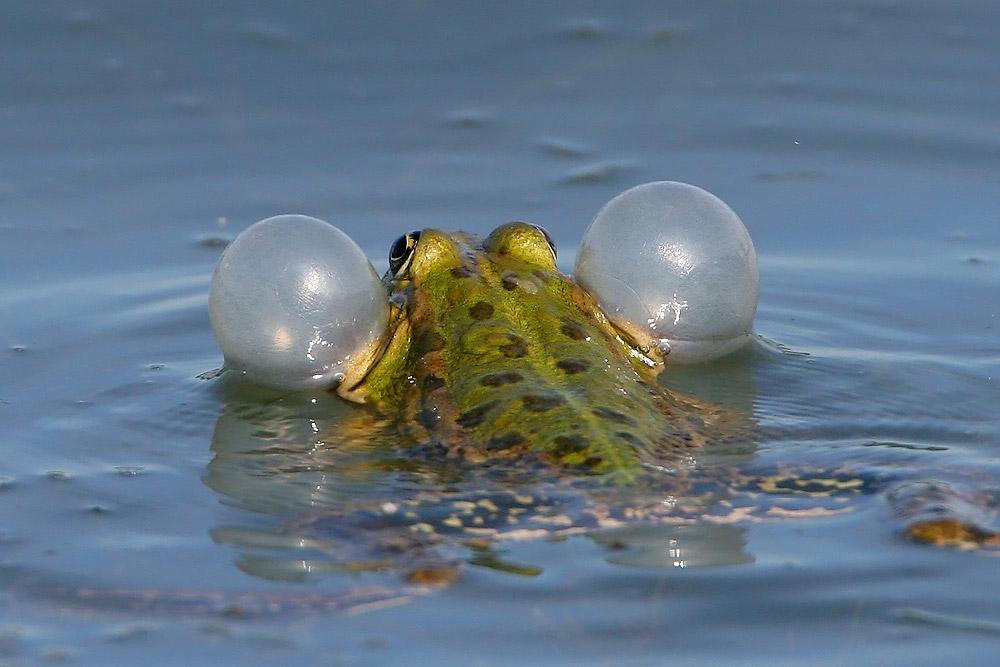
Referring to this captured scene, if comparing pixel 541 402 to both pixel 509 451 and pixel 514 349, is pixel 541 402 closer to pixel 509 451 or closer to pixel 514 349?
pixel 509 451

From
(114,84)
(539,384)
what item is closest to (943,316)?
(539,384)

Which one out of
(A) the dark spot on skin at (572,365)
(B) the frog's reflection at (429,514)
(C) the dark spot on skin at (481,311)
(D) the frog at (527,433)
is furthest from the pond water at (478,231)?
(A) the dark spot on skin at (572,365)

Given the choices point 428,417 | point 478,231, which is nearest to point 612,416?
point 428,417

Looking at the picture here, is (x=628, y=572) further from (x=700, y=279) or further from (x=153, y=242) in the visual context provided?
(x=153, y=242)

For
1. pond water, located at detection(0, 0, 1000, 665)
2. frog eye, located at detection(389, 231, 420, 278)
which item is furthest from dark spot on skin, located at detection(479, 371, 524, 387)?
frog eye, located at detection(389, 231, 420, 278)

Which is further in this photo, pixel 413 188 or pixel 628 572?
pixel 413 188

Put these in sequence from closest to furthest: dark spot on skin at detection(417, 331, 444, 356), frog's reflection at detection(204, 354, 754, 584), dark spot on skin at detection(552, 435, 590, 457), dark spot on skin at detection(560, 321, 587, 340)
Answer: frog's reflection at detection(204, 354, 754, 584)
dark spot on skin at detection(552, 435, 590, 457)
dark spot on skin at detection(560, 321, 587, 340)
dark spot on skin at detection(417, 331, 444, 356)

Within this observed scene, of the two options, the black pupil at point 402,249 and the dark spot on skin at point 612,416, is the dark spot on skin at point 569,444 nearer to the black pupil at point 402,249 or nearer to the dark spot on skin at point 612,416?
the dark spot on skin at point 612,416

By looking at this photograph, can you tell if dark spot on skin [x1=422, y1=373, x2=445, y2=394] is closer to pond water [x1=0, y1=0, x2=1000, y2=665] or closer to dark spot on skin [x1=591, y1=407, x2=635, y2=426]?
pond water [x1=0, y1=0, x2=1000, y2=665]
